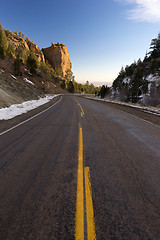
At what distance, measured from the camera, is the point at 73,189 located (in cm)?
263

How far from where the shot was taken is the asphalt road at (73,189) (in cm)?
186

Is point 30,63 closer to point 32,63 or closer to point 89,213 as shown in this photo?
point 32,63

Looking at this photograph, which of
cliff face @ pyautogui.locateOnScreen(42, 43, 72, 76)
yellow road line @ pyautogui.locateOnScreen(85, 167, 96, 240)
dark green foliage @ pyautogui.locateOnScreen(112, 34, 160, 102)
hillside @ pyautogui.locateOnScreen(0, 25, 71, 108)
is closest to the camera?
yellow road line @ pyautogui.locateOnScreen(85, 167, 96, 240)

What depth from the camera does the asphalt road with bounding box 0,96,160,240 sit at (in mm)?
1861

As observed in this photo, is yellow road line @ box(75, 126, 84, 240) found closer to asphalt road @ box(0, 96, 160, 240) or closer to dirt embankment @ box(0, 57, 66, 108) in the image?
Answer: asphalt road @ box(0, 96, 160, 240)

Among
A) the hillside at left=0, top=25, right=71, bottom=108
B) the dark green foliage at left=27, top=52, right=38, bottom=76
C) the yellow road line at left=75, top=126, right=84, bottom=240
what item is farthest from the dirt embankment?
the yellow road line at left=75, top=126, right=84, bottom=240

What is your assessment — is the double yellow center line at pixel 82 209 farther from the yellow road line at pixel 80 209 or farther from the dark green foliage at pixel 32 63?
the dark green foliage at pixel 32 63

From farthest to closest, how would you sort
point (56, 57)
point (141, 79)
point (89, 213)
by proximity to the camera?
point (56, 57) → point (141, 79) → point (89, 213)

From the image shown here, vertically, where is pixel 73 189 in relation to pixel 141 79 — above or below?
below

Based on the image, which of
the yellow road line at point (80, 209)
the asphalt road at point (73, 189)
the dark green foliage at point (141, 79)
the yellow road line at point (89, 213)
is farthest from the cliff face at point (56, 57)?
the yellow road line at point (89, 213)

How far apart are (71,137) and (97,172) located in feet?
8.62

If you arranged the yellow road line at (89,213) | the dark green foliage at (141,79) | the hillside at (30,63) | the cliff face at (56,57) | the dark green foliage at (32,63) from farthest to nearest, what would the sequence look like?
the cliff face at (56,57) < the dark green foliage at (32,63) < the hillside at (30,63) < the dark green foliage at (141,79) < the yellow road line at (89,213)

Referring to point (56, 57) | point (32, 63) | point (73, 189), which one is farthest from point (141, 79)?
point (56, 57)

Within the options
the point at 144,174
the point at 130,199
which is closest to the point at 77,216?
the point at 130,199
